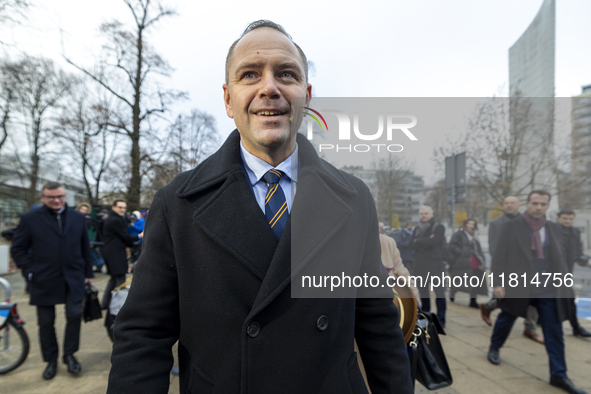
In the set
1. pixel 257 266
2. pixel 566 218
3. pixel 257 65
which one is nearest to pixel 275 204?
pixel 257 266

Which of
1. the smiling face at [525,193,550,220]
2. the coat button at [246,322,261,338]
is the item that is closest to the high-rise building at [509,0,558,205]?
the smiling face at [525,193,550,220]

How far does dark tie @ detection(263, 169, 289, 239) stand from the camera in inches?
51.3

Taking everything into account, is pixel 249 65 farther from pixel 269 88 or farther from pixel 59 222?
pixel 59 222

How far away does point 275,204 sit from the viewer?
1.35 metres

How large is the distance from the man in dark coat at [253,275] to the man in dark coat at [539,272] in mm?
2359

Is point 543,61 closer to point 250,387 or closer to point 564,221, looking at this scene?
point 564,221

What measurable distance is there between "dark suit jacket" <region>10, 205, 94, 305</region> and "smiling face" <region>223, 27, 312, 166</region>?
3638 mm

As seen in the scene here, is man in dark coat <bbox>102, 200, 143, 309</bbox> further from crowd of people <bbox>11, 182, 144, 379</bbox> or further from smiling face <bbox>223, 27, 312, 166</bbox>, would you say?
smiling face <bbox>223, 27, 312, 166</bbox>

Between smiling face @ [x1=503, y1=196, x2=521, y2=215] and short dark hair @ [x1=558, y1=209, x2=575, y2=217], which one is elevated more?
smiling face @ [x1=503, y1=196, x2=521, y2=215]

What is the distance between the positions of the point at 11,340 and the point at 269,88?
14.7ft

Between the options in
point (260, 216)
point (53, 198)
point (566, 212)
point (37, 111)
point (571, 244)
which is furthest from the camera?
point (37, 111)

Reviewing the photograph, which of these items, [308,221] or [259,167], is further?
[259,167]

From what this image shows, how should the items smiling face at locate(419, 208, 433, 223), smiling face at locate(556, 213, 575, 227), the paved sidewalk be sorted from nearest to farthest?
smiling face at locate(419, 208, 433, 223) → smiling face at locate(556, 213, 575, 227) → the paved sidewalk

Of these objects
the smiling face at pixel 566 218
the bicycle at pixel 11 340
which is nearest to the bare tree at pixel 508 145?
the smiling face at pixel 566 218
